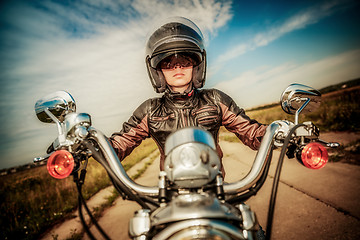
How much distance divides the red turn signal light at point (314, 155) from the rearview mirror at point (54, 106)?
4.44 ft

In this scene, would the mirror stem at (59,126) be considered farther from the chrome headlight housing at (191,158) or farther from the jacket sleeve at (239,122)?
the jacket sleeve at (239,122)

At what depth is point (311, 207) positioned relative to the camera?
2.74 metres

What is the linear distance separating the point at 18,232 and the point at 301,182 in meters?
6.15

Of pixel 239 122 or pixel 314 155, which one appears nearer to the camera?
pixel 314 155

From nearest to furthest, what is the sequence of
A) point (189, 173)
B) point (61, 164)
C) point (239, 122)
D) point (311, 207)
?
point (189, 173) → point (61, 164) → point (239, 122) → point (311, 207)

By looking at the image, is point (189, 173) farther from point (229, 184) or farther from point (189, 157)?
point (229, 184)

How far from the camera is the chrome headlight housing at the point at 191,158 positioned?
0.66 metres

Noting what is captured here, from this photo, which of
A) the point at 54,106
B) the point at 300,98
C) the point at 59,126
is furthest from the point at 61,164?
the point at 300,98

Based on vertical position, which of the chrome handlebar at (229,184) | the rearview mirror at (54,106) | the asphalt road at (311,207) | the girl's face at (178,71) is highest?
the girl's face at (178,71)

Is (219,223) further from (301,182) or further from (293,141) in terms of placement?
(301,182)

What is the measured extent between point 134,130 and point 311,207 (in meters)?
3.07

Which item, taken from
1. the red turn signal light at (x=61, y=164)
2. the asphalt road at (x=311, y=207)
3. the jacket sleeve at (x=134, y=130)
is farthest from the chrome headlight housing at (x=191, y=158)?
the asphalt road at (x=311, y=207)

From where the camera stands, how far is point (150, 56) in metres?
1.69

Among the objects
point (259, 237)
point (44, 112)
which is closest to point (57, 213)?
point (44, 112)
